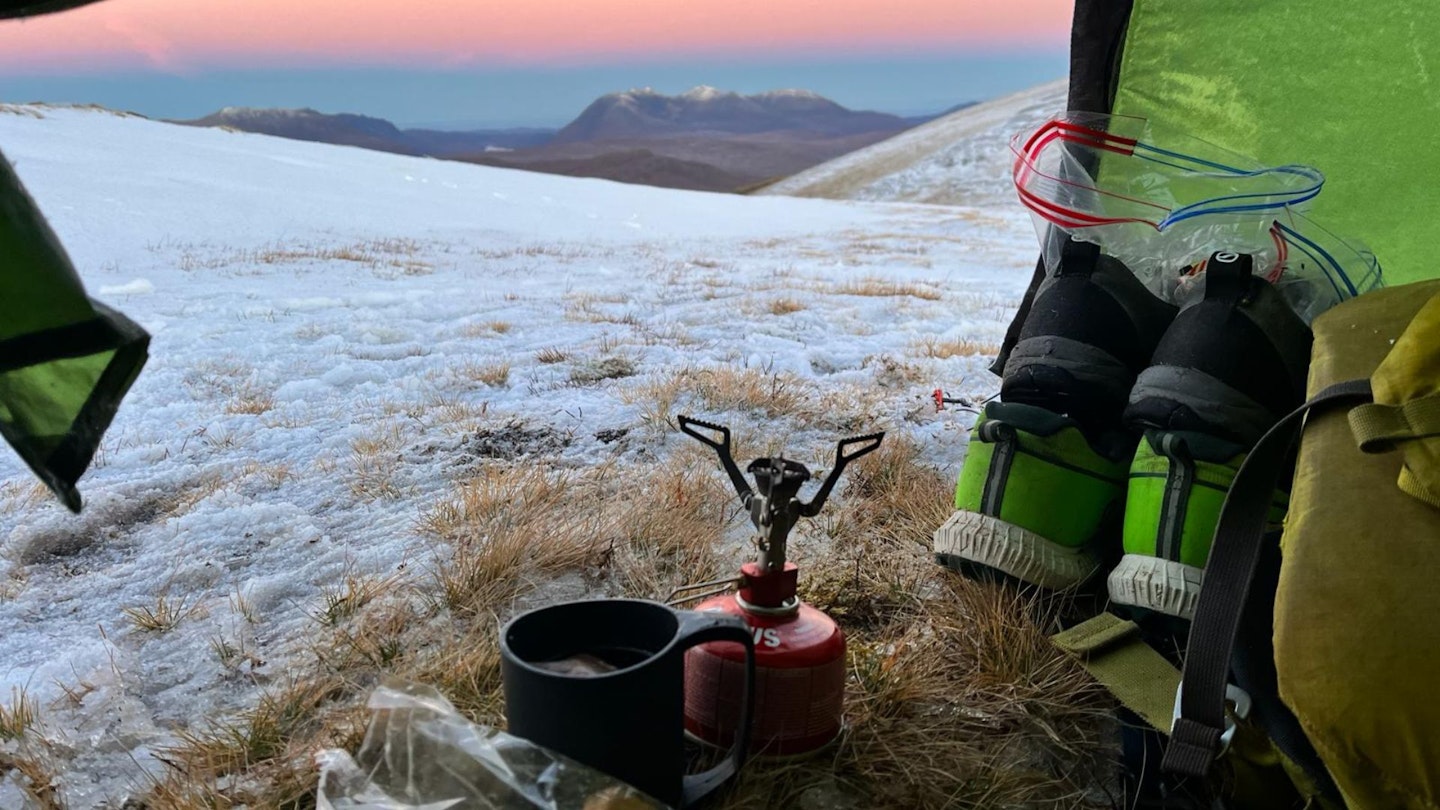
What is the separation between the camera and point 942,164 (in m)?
33.9

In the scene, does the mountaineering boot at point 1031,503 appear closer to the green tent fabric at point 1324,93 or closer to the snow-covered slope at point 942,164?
the green tent fabric at point 1324,93

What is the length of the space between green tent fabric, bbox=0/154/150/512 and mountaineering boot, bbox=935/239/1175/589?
1252 millimetres

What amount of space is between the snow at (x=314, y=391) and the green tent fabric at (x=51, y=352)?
2.00 ft

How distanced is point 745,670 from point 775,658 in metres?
0.04

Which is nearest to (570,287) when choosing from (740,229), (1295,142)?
(1295,142)

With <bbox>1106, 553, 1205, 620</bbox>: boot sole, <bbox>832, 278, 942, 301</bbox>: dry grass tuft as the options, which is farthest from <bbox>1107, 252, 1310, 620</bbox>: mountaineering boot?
<bbox>832, 278, 942, 301</bbox>: dry grass tuft

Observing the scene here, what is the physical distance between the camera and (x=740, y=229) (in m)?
13.9

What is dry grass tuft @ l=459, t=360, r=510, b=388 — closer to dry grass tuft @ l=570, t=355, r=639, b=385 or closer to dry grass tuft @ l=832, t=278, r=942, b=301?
dry grass tuft @ l=570, t=355, r=639, b=385

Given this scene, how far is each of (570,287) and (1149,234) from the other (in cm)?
432

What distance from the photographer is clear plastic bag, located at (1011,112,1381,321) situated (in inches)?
75.5

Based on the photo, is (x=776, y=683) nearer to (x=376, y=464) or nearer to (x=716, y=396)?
(x=376, y=464)

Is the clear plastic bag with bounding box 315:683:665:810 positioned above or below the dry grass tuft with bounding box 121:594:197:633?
above

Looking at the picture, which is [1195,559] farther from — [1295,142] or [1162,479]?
[1295,142]

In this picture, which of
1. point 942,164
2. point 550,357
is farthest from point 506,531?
point 942,164
